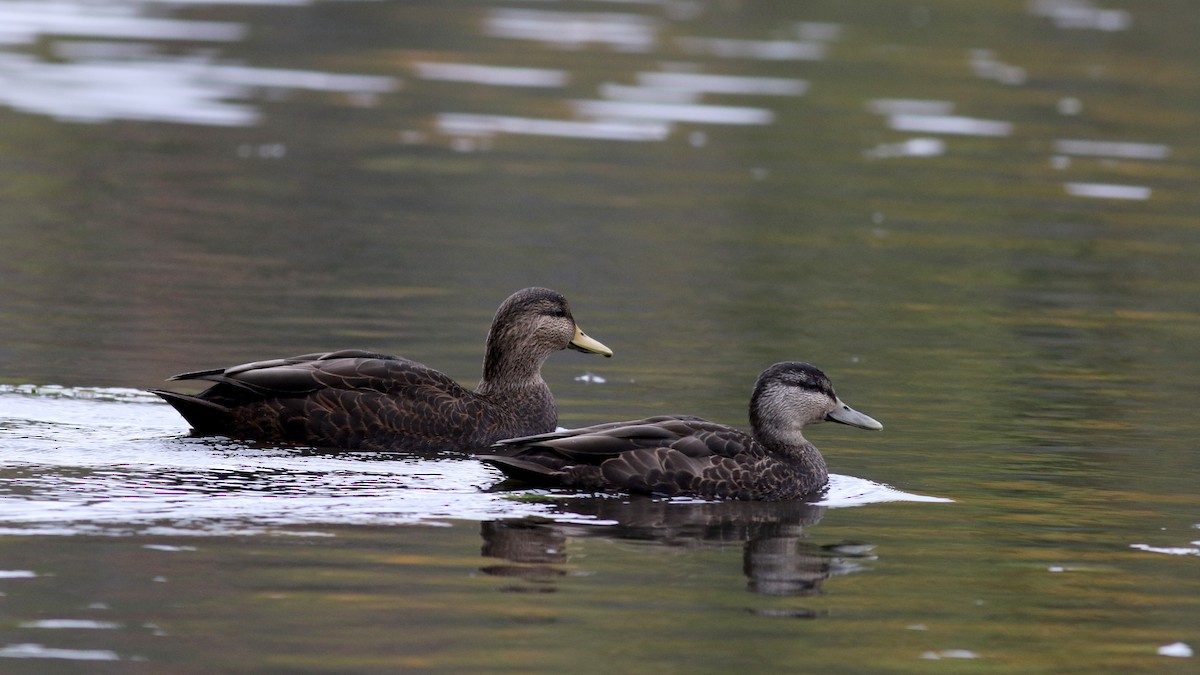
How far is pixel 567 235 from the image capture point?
19391 mm

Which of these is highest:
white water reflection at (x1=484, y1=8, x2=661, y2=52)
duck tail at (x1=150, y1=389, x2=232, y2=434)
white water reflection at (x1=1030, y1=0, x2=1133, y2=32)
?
white water reflection at (x1=1030, y1=0, x2=1133, y2=32)

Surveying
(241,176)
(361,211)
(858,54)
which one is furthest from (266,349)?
(858,54)

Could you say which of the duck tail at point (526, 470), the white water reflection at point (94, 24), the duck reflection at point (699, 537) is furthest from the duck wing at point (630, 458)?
the white water reflection at point (94, 24)

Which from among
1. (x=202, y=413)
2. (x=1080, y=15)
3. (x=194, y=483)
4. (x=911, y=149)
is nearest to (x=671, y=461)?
(x=194, y=483)

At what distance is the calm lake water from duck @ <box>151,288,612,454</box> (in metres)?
0.26

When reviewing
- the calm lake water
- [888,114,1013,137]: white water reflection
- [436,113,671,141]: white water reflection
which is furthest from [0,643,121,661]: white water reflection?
[888,114,1013,137]: white water reflection

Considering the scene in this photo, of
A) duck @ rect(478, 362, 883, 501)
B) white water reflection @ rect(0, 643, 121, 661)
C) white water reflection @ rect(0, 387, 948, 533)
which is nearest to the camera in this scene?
white water reflection @ rect(0, 643, 121, 661)

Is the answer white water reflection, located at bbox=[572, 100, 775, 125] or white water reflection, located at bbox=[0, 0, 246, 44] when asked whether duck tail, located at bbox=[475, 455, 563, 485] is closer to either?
white water reflection, located at bbox=[572, 100, 775, 125]

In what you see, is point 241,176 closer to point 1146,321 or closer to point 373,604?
point 1146,321

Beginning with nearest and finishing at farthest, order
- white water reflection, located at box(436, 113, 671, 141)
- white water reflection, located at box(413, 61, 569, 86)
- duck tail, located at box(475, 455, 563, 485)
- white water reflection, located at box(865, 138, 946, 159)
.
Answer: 1. duck tail, located at box(475, 455, 563, 485)
2. white water reflection, located at box(865, 138, 946, 159)
3. white water reflection, located at box(436, 113, 671, 141)
4. white water reflection, located at box(413, 61, 569, 86)

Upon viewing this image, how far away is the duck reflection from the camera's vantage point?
8.61 meters

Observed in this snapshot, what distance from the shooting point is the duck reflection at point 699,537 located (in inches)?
339

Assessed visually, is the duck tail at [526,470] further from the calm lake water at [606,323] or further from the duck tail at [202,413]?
the duck tail at [202,413]

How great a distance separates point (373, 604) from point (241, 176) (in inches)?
596
